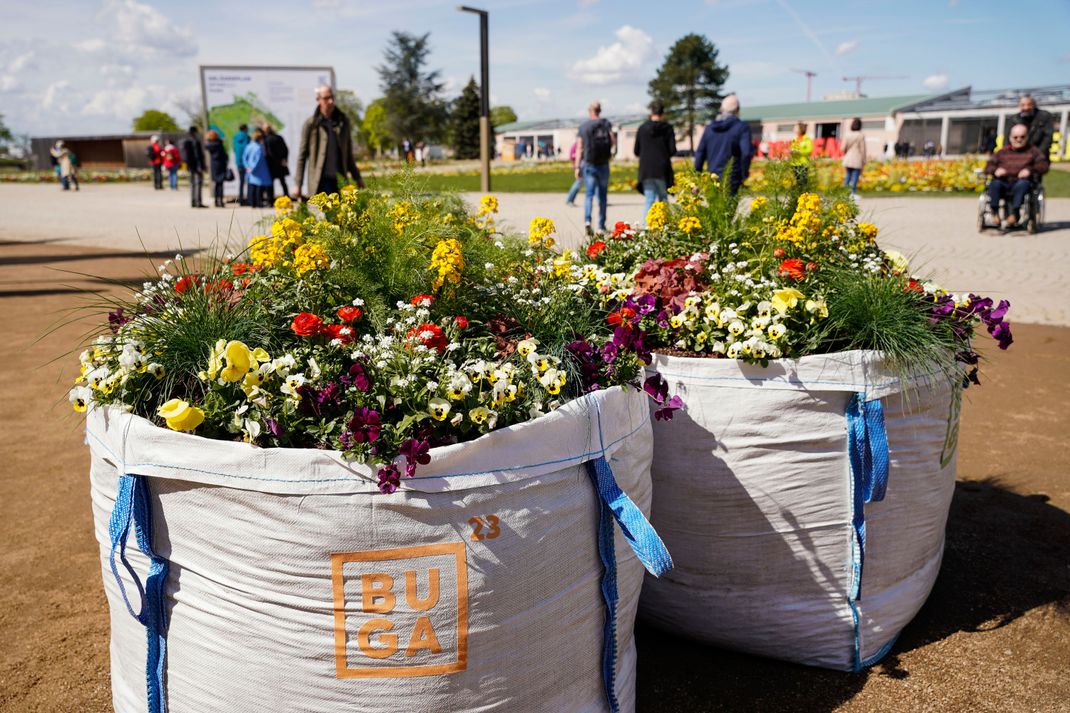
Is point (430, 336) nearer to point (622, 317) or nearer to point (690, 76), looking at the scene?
point (622, 317)

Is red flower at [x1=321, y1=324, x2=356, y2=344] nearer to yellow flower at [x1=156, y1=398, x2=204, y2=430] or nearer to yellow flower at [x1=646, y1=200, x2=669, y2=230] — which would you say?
yellow flower at [x1=156, y1=398, x2=204, y2=430]

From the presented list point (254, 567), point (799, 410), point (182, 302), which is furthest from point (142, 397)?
point (799, 410)

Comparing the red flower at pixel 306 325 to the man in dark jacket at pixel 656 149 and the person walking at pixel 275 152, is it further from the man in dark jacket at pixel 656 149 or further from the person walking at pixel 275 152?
the person walking at pixel 275 152

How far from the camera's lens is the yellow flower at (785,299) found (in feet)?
7.52

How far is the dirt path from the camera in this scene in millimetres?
2367

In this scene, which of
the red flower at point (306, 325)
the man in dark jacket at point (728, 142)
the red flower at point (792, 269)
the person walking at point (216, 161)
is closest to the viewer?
the red flower at point (306, 325)

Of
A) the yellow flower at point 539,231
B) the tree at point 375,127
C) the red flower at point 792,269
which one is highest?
the tree at point 375,127

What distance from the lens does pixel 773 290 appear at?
248 centimetres

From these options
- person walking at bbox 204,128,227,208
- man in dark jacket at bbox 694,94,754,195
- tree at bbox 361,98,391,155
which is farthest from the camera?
tree at bbox 361,98,391,155

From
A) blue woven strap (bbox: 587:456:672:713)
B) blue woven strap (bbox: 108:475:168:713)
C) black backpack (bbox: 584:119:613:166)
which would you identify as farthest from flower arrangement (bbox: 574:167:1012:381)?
black backpack (bbox: 584:119:613:166)

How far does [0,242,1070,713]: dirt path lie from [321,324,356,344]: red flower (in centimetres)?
108

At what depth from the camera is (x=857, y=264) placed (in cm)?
293

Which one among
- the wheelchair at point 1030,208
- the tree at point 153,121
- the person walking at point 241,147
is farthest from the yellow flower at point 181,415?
the tree at point 153,121

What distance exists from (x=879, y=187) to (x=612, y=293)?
21.5m
